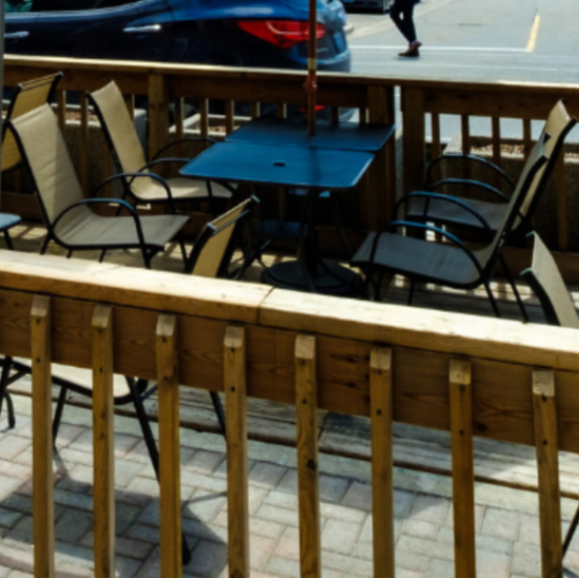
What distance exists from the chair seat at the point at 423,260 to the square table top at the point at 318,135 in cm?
56

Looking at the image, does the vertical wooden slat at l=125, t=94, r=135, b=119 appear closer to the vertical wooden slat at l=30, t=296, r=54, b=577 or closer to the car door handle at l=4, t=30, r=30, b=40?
the car door handle at l=4, t=30, r=30, b=40

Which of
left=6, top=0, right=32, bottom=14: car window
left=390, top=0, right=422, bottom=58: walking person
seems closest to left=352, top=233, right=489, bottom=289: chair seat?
left=6, top=0, right=32, bottom=14: car window

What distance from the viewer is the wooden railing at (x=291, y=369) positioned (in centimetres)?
199

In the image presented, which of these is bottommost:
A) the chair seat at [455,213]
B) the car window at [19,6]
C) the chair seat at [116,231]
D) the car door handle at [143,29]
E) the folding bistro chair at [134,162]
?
the chair seat at [116,231]

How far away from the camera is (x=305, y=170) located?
15.9 feet

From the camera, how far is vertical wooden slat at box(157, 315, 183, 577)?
2213 mm

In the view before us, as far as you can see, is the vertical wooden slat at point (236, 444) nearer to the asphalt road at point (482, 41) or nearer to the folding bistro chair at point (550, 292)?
the folding bistro chair at point (550, 292)

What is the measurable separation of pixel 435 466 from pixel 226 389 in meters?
1.70

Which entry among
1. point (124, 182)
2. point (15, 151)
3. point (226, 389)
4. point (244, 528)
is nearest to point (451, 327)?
point (226, 389)

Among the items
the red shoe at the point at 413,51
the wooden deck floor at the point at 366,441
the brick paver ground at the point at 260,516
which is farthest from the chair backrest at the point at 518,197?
the red shoe at the point at 413,51

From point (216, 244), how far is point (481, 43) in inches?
701

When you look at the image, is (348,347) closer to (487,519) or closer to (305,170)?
(487,519)

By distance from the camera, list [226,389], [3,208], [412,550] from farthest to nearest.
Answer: [3,208] → [412,550] → [226,389]

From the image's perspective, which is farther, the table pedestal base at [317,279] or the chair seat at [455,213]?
A: the table pedestal base at [317,279]
